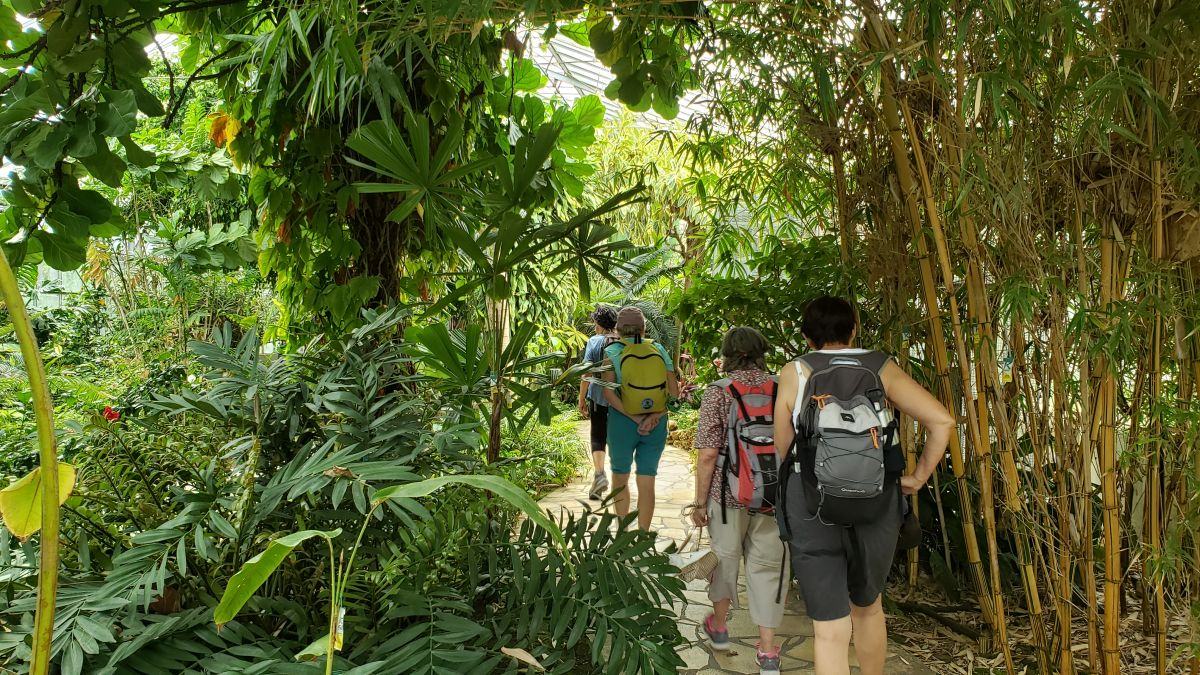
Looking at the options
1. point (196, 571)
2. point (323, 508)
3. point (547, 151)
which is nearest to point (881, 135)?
point (547, 151)

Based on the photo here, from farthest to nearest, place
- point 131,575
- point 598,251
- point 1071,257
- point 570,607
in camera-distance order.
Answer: point 598,251 → point 1071,257 → point 570,607 → point 131,575

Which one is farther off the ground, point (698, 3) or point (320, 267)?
point (698, 3)

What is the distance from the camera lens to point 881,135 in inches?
99.3

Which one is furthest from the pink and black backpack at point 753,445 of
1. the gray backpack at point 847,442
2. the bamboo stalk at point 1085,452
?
the bamboo stalk at point 1085,452

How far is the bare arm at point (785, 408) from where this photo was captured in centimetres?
215

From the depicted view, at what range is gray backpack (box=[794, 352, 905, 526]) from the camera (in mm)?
1959

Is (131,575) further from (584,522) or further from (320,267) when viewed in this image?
(320,267)

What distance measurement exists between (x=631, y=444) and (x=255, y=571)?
280 cm

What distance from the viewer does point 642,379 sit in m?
3.58

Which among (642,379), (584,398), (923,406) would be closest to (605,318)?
(584,398)

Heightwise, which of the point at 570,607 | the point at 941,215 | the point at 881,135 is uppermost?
the point at 881,135

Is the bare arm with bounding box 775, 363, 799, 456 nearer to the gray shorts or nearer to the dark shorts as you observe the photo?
the gray shorts

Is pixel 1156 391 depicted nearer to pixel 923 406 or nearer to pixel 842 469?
pixel 923 406

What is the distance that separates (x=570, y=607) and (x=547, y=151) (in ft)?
3.66
